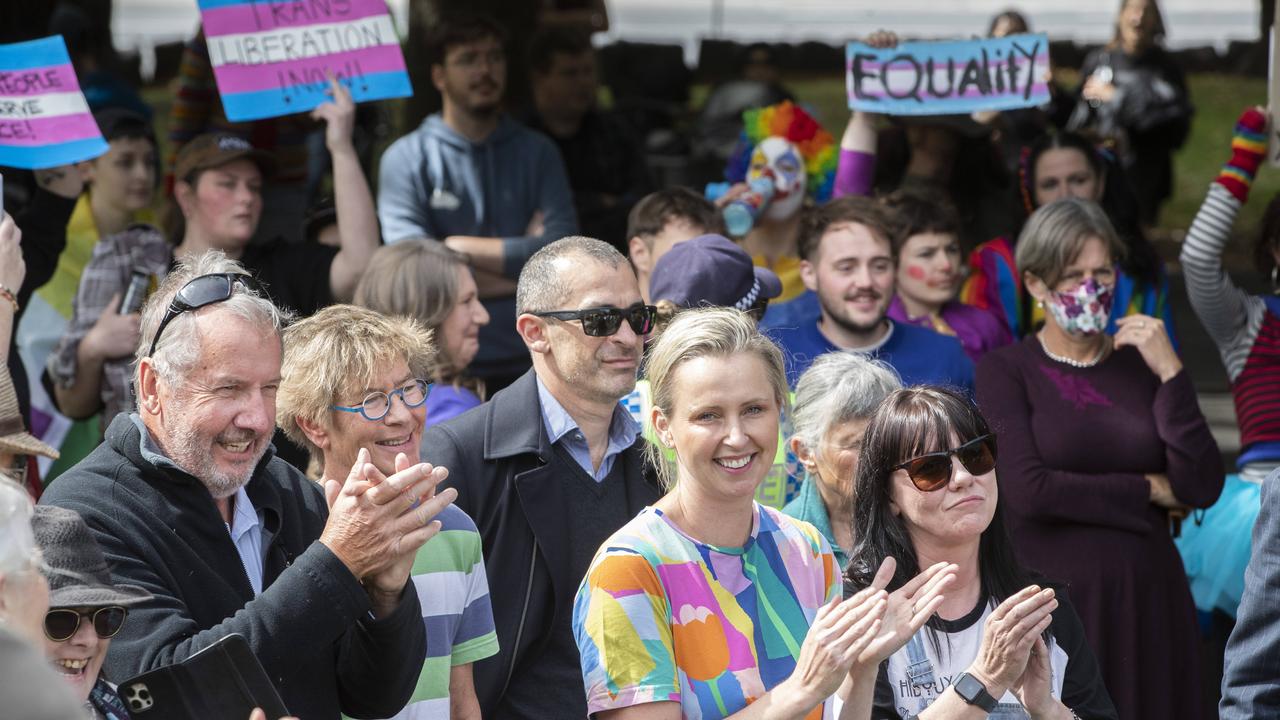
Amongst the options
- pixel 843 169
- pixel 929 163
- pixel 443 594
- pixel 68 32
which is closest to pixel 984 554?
pixel 443 594

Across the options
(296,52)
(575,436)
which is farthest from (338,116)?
(575,436)

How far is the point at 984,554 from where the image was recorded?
3748mm

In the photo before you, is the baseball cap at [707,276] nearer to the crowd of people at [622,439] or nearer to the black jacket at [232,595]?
the crowd of people at [622,439]

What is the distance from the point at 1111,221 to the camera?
601 cm

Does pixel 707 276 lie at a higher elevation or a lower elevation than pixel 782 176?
lower

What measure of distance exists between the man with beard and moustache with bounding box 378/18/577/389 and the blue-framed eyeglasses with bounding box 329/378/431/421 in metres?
2.63

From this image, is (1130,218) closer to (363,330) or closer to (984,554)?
(984,554)

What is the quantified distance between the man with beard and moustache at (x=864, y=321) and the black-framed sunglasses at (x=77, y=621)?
9.21ft

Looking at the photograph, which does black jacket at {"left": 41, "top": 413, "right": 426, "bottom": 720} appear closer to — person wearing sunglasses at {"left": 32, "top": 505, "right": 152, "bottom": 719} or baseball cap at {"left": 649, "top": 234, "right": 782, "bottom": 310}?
person wearing sunglasses at {"left": 32, "top": 505, "right": 152, "bottom": 719}

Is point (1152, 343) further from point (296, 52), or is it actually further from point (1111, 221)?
point (296, 52)

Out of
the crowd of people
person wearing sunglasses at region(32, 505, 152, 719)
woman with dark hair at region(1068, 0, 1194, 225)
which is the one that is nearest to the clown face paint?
the crowd of people

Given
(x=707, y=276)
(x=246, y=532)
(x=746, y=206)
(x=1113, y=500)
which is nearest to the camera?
(x=246, y=532)

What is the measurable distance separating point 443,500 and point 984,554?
4.49 feet

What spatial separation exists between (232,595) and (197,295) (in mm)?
623
